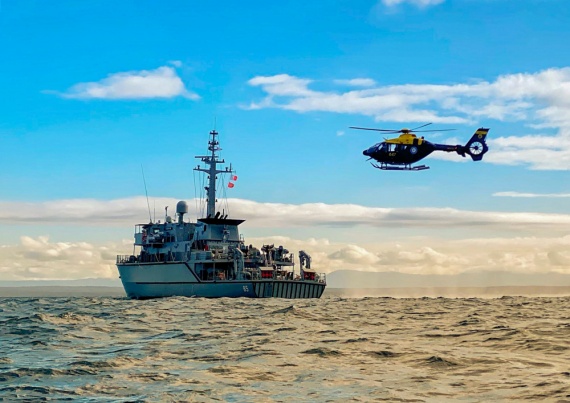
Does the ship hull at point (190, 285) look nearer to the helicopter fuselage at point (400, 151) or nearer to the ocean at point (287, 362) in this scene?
the helicopter fuselage at point (400, 151)

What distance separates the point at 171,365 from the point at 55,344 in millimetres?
7256

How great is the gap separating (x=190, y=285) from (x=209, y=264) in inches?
119

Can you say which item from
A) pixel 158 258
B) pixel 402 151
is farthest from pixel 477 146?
pixel 158 258

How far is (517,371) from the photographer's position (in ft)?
55.2

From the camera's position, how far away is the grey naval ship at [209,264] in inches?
2606

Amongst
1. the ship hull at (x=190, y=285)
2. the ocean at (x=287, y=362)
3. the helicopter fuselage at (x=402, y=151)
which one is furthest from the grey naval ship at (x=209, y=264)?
the ocean at (x=287, y=362)

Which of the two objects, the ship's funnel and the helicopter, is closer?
the helicopter

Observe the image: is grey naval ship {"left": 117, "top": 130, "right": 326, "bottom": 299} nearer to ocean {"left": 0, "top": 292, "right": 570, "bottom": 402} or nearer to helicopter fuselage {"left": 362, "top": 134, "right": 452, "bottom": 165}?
helicopter fuselage {"left": 362, "top": 134, "right": 452, "bottom": 165}

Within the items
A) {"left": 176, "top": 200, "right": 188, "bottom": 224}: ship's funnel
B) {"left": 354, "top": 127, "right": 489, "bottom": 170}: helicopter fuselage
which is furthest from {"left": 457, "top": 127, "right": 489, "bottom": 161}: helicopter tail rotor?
{"left": 176, "top": 200, "right": 188, "bottom": 224}: ship's funnel

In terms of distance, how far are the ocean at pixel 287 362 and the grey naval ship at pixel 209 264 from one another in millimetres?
34243

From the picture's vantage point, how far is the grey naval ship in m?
66.2

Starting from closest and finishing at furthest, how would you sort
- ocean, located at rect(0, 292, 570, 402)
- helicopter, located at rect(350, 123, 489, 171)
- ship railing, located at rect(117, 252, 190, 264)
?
ocean, located at rect(0, 292, 570, 402), helicopter, located at rect(350, 123, 489, 171), ship railing, located at rect(117, 252, 190, 264)

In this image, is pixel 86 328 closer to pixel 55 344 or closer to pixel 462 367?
pixel 55 344

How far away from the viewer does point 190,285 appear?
69562 millimetres
